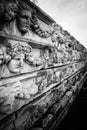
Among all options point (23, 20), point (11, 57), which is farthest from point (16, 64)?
point (23, 20)

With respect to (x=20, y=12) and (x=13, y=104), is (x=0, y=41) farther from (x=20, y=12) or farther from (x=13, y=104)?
(x=13, y=104)

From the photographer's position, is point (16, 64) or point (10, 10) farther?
point (16, 64)

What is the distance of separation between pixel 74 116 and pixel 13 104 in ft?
4.62

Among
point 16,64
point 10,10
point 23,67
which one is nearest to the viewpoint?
point 10,10

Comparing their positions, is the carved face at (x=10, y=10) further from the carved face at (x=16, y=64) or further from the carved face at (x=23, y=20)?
the carved face at (x=16, y=64)

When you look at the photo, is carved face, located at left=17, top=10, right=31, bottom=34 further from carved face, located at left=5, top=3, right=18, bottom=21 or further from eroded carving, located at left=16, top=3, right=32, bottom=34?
carved face, located at left=5, top=3, right=18, bottom=21

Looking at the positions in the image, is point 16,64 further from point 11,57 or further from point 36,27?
point 36,27

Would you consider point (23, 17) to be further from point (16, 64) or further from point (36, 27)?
point (16, 64)

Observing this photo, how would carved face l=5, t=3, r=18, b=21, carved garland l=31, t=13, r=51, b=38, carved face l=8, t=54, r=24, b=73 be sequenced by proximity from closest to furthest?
1. carved face l=5, t=3, r=18, b=21
2. carved face l=8, t=54, r=24, b=73
3. carved garland l=31, t=13, r=51, b=38

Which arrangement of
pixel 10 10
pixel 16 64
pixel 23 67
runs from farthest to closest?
pixel 23 67 → pixel 16 64 → pixel 10 10

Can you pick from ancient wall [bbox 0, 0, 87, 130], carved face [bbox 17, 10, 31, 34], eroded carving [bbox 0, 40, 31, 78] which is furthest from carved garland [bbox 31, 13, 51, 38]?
eroded carving [bbox 0, 40, 31, 78]

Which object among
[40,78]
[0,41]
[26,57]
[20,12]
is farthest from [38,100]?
[20,12]

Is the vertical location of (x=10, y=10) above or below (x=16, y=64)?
above

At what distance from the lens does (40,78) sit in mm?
1271
